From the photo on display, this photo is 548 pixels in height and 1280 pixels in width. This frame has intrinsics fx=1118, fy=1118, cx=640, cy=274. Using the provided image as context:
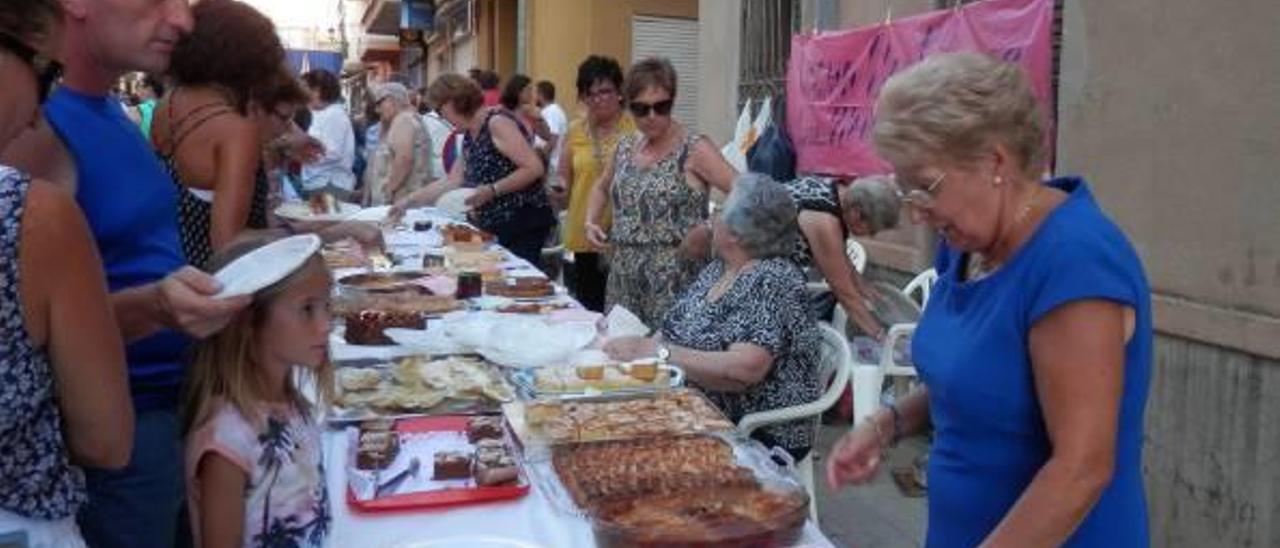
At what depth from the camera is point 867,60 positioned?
5922 mm

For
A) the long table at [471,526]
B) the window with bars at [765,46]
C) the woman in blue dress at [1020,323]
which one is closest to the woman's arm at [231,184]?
the long table at [471,526]

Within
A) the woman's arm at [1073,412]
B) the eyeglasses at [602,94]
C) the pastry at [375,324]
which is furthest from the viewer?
the eyeglasses at [602,94]

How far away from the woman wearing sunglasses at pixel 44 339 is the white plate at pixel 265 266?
251 mm

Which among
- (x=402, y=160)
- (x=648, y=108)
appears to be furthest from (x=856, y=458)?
(x=402, y=160)

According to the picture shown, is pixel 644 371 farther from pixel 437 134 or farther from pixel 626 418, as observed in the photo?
pixel 437 134

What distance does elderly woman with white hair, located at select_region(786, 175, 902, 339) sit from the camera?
14.2 feet

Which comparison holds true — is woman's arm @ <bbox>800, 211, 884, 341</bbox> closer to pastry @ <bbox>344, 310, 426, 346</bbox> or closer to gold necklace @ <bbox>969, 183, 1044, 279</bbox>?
pastry @ <bbox>344, 310, 426, 346</bbox>

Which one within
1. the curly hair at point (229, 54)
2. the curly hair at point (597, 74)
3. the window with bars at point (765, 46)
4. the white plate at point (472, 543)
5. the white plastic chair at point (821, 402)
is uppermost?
the window with bars at point (765, 46)

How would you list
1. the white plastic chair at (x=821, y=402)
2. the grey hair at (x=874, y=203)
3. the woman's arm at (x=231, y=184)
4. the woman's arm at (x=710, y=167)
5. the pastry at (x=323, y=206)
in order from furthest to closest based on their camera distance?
the pastry at (x=323, y=206)
the grey hair at (x=874, y=203)
the woman's arm at (x=710, y=167)
the white plastic chair at (x=821, y=402)
the woman's arm at (x=231, y=184)

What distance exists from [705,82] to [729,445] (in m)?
6.95

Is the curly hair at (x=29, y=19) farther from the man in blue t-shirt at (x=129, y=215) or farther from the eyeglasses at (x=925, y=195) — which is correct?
the eyeglasses at (x=925, y=195)

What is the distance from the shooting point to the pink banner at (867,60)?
14.9 feet

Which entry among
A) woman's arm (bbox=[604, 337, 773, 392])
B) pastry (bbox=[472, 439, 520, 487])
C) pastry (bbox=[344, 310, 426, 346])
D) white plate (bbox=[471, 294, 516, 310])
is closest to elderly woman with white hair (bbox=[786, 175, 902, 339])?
white plate (bbox=[471, 294, 516, 310])

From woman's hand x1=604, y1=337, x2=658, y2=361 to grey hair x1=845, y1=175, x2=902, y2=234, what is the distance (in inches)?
60.0
